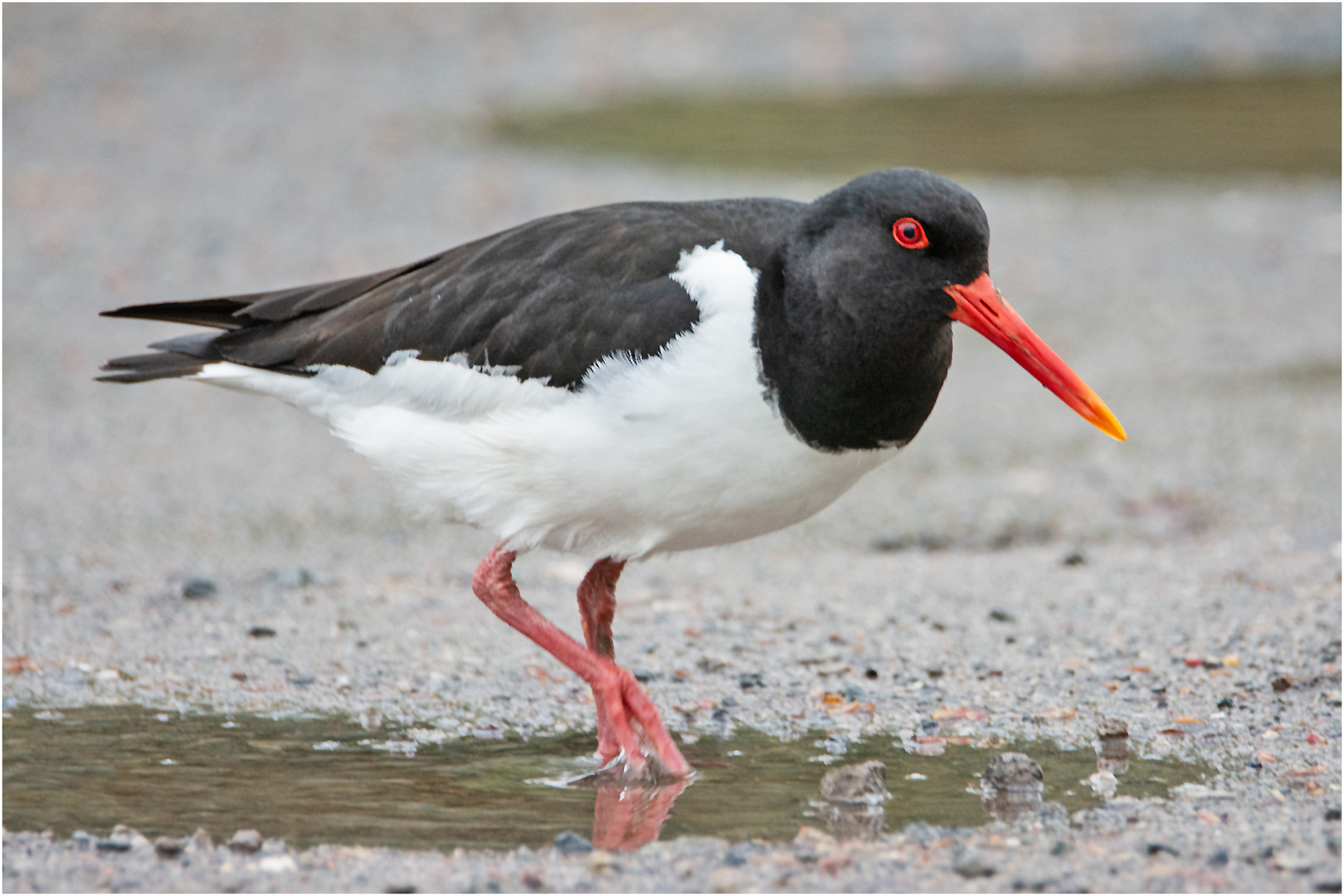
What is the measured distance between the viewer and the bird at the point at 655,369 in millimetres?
4160

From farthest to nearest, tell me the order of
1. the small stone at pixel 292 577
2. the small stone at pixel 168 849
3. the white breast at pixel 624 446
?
the small stone at pixel 292 577 → the white breast at pixel 624 446 → the small stone at pixel 168 849

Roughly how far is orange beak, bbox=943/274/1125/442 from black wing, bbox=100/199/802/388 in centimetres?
52

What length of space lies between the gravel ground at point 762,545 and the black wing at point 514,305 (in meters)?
1.09

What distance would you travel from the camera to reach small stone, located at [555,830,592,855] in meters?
3.90

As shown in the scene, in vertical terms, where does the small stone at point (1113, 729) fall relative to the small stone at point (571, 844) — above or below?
above

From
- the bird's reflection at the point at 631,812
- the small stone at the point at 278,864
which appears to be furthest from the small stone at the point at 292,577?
the small stone at the point at 278,864

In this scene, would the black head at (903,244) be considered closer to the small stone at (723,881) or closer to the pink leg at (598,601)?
the pink leg at (598,601)

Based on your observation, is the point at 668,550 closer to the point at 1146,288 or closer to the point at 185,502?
the point at 185,502

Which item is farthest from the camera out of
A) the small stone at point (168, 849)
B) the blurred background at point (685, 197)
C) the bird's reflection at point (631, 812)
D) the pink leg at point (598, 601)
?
the blurred background at point (685, 197)

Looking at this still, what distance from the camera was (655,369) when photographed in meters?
4.22

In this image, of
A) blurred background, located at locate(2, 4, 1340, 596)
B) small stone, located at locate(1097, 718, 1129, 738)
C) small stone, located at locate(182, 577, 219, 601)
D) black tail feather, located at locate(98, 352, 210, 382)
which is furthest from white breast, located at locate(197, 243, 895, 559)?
blurred background, located at locate(2, 4, 1340, 596)

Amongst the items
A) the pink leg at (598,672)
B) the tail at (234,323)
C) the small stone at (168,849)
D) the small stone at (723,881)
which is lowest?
the small stone at (723,881)

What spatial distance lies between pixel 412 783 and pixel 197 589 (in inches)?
80.2

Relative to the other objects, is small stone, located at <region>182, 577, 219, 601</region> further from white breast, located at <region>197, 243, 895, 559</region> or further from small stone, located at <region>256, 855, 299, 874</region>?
small stone, located at <region>256, 855, 299, 874</region>
